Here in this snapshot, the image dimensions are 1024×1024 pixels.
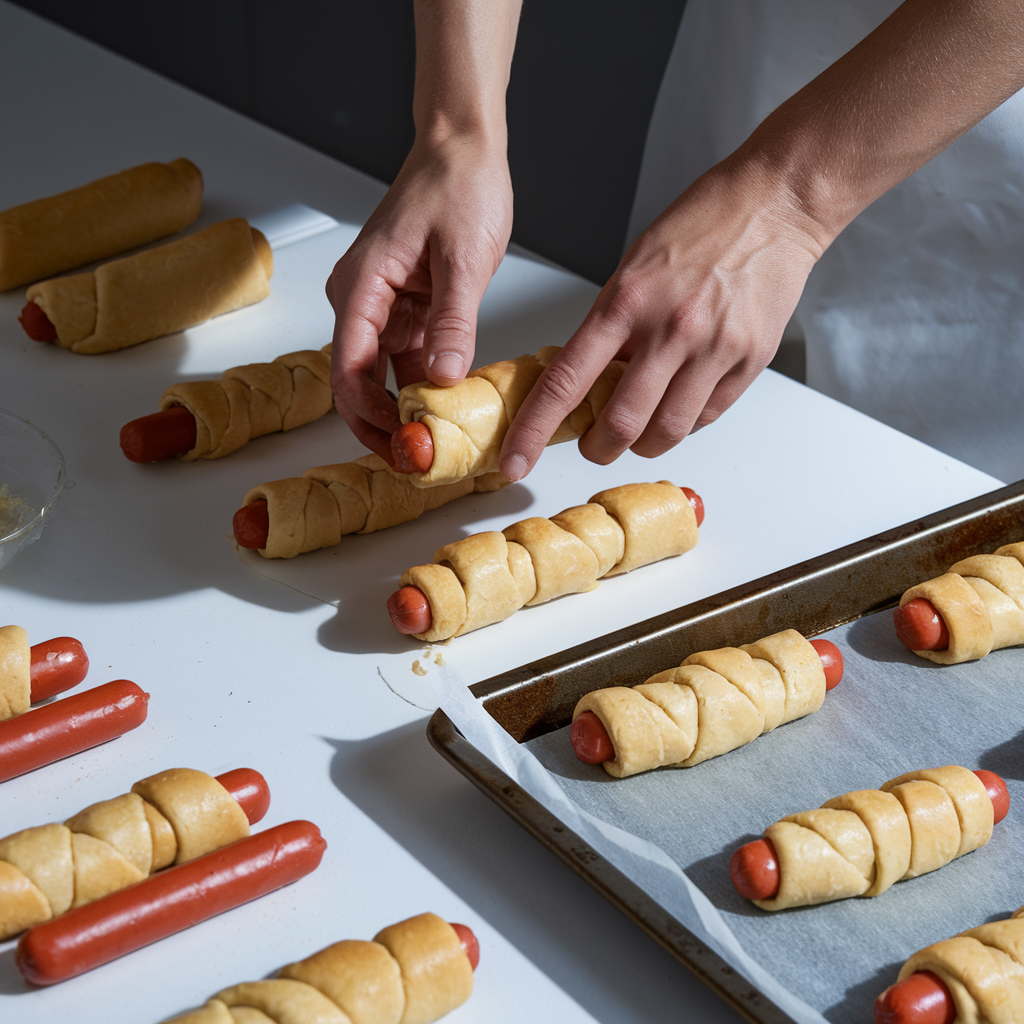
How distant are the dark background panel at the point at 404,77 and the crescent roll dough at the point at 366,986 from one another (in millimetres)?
3062

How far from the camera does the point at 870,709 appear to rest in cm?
166

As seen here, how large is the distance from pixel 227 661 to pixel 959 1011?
1.05 m

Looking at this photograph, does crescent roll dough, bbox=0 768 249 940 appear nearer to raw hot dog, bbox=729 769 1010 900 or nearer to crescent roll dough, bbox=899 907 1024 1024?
raw hot dog, bbox=729 769 1010 900

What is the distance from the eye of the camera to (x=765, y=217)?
1616mm

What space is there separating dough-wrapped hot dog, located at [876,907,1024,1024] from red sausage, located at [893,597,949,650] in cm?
54

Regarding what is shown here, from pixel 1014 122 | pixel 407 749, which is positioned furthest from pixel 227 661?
pixel 1014 122

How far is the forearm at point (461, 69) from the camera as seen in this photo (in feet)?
6.41

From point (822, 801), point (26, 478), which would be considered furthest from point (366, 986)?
point (26, 478)

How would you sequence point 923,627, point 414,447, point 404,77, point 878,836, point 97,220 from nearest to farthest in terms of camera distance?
point 878,836 < point 414,447 < point 923,627 < point 97,220 < point 404,77

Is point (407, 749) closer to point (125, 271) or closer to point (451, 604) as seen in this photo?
point (451, 604)

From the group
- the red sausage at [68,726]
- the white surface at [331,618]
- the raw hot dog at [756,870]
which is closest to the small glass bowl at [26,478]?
the white surface at [331,618]

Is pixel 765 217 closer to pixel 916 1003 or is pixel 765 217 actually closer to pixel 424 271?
pixel 424 271

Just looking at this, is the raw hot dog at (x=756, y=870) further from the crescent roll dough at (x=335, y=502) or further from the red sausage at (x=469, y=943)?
the crescent roll dough at (x=335, y=502)

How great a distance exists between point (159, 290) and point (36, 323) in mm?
251
